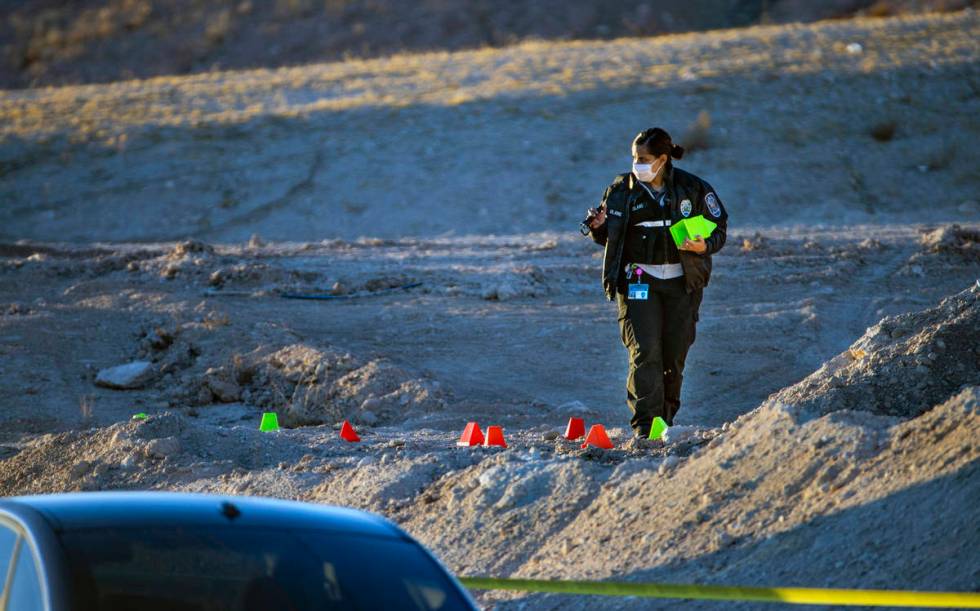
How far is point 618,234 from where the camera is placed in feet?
28.2

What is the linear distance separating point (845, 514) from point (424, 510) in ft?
7.59

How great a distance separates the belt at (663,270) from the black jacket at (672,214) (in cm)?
5

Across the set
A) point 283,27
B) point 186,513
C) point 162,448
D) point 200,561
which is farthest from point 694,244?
point 283,27

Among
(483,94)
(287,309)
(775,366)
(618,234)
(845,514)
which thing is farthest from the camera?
(483,94)

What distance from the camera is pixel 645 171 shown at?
848cm

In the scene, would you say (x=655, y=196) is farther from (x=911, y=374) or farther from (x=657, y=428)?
(x=911, y=374)

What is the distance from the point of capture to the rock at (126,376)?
1351cm

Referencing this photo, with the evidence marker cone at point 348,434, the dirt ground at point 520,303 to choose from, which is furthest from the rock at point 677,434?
the evidence marker cone at point 348,434

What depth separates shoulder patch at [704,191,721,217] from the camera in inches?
340

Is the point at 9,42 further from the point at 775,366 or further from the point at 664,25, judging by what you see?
the point at 775,366

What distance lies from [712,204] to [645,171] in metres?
0.46

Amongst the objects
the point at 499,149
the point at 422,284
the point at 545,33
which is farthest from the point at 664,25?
the point at 422,284

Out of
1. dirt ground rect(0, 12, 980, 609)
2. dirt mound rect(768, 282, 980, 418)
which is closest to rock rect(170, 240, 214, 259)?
dirt ground rect(0, 12, 980, 609)

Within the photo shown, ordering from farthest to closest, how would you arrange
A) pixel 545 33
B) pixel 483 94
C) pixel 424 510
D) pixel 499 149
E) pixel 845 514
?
1. pixel 545 33
2. pixel 483 94
3. pixel 499 149
4. pixel 424 510
5. pixel 845 514
